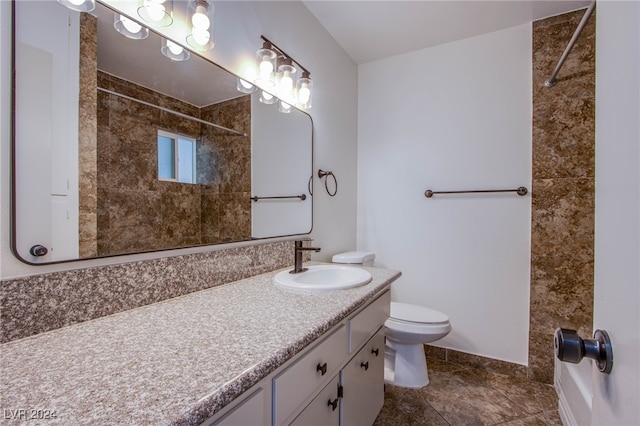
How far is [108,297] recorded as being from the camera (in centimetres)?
82

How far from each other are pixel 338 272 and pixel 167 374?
1.06m

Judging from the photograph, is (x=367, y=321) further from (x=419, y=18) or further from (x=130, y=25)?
(x=419, y=18)

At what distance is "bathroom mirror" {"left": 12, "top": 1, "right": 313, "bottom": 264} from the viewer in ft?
2.33

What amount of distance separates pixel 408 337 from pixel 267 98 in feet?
5.35

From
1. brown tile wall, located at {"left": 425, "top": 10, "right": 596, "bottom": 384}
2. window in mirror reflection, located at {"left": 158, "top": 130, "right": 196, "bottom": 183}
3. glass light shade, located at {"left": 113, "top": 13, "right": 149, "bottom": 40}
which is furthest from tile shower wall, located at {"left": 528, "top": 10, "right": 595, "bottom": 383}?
glass light shade, located at {"left": 113, "top": 13, "right": 149, "bottom": 40}

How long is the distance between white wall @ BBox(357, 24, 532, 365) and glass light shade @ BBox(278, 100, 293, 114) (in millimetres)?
1028

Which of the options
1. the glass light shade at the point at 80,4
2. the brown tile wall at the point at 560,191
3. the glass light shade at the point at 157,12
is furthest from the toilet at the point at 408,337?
the glass light shade at the point at 80,4

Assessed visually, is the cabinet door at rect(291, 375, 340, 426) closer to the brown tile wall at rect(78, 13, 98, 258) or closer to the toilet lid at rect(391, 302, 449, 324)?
the brown tile wall at rect(78, 13, 98, 258)

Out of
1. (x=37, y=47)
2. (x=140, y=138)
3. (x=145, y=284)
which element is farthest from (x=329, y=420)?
(x=37, y=47)

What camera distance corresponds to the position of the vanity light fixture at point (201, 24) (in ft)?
3.46

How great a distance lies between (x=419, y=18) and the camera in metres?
1.88

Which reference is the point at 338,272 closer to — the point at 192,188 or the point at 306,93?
the point at 192,188

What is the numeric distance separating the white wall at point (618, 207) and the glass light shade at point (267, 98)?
1.26 m

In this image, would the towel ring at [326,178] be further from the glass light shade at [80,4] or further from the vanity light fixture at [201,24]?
the glass light shade at [80,4]
